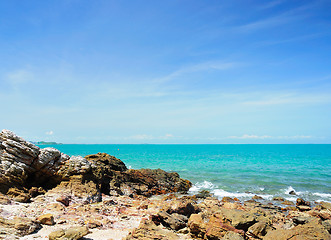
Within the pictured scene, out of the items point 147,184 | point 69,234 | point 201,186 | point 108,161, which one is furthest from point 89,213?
point 201,186

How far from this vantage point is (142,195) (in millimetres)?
25922

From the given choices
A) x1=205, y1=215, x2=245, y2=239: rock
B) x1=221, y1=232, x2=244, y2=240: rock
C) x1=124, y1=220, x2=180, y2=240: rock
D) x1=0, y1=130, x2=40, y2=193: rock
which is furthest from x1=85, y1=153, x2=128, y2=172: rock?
x1=221, y1=232, x2=244, y2=240: rock

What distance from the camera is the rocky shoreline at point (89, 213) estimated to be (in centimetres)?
1103

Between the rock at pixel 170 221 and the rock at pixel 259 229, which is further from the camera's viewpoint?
the rock at pixel 170 221

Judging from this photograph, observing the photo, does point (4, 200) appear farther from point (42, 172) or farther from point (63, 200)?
point (42, 172)

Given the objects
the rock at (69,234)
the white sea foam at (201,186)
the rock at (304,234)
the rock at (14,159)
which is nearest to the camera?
the rock at (69,234)

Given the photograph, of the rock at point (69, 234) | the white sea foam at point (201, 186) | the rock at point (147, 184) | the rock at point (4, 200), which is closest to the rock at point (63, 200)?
the rock at point (4, 200)

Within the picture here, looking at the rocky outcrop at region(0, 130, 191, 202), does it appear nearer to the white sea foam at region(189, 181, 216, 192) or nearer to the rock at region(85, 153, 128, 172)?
the rock at region(85, 153, 128, 172)

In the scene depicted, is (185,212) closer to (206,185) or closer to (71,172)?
(71,172)

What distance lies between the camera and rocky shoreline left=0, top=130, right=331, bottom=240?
36.2 feet

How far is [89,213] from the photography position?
576 inches

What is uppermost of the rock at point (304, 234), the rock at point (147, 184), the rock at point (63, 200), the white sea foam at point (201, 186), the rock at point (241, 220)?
the rock at point (63, 200)

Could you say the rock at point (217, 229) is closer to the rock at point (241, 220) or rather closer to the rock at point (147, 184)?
the rock at point (241, 220)

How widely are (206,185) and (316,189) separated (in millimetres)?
16064
